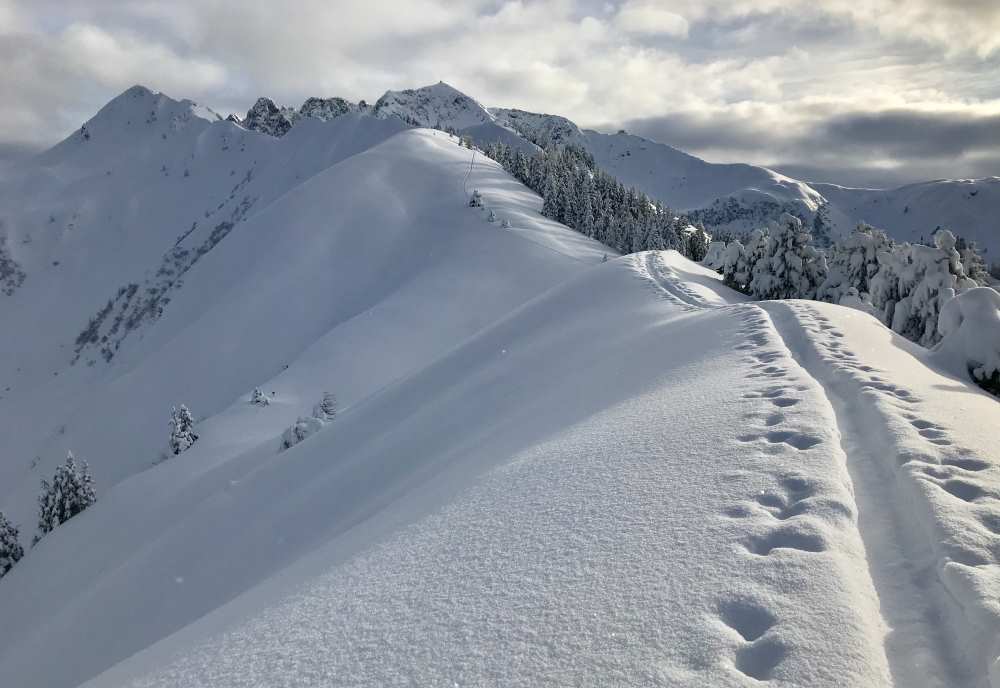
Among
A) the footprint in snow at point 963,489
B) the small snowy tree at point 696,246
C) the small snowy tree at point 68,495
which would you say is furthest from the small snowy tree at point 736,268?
the small snowy tree at point 68,495

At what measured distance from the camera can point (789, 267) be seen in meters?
25.6

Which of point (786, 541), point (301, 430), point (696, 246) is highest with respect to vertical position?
point (696, 246)

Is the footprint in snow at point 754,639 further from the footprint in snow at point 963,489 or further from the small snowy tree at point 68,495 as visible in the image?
the small snowy tree at point 68,495

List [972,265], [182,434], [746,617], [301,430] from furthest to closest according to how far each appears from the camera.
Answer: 1. [182,434]
2. [972,265]
3. [301,430]
4. [746,617]

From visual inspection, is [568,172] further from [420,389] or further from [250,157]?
[250,157]

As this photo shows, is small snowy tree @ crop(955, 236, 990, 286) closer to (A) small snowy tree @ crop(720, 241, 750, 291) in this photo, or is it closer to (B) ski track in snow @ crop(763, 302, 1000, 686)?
(A) small snowy tree @ crop(720, 241, 750, 291)

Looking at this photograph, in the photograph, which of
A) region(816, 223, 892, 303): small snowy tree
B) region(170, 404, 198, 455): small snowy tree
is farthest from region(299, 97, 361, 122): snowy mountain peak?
region(816, 223, 892, 303): small snowy tree

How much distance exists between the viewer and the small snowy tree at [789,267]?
25609mm

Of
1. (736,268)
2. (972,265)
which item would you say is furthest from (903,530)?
(736,268)

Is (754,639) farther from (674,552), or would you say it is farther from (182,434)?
(182,434)

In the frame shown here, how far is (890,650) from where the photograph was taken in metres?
3.16

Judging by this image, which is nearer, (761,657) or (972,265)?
(761,657)

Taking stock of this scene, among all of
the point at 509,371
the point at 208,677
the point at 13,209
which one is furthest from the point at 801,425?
the point at 13,209

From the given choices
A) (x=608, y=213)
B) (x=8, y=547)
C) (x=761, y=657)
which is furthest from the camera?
(x=608, y=213)
